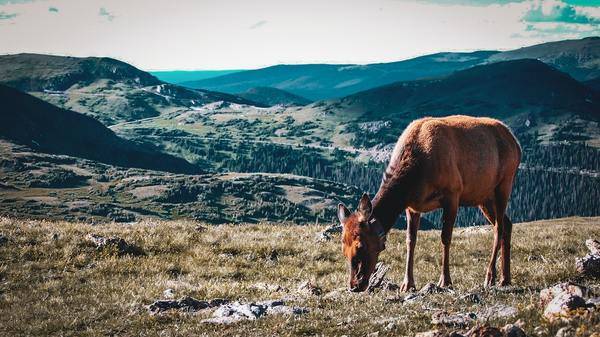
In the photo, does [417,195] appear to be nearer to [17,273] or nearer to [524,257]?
[524,257]

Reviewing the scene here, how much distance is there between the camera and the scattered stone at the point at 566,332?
7711 millimetres

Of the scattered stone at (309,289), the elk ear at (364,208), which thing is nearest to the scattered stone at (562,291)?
the elk ear at (364,208)

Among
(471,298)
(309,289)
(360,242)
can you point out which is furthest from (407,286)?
(471,298)

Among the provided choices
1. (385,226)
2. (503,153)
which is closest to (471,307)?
(385,226)

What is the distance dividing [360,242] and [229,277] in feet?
A: 20.8

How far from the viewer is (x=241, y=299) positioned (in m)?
13.9

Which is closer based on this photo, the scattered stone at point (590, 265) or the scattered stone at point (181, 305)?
the scattered stone at point (181, 305)

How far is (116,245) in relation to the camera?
18.8 m

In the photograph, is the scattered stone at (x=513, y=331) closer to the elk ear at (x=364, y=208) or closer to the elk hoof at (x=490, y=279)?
the elk ear at (x=364, y=208)

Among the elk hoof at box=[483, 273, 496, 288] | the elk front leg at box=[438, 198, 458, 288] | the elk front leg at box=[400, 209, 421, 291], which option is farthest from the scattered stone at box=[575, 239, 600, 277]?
the elk front leg at box=[400, 209, 421, 291]

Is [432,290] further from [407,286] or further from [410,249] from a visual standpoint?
[410,249]

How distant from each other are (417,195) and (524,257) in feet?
27.9

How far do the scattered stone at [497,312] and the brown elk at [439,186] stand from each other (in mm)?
3083

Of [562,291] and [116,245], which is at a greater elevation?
[562,291]
